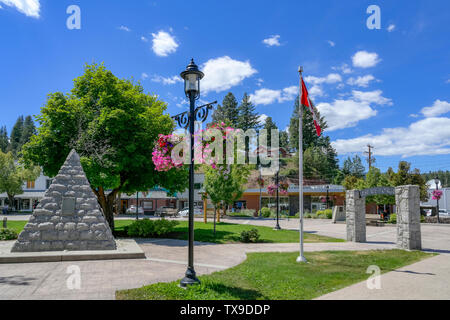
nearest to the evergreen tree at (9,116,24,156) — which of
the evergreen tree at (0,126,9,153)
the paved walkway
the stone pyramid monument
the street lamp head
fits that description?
the evergreen tree at (0,126,9,153)

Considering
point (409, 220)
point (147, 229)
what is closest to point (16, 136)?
point (147, 229)

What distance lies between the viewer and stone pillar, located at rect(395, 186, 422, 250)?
43.5 ft

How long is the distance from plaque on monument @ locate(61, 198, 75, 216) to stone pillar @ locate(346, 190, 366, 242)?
13.5m

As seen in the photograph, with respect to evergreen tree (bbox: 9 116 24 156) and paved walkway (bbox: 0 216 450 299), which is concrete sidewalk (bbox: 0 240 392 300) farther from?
evergreen tree (bbox: 9 116 24 156)

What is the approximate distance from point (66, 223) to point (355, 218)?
13.7 m

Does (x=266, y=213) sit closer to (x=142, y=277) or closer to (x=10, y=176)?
(x=142, y=277)

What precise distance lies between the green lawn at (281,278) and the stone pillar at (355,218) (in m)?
4.21

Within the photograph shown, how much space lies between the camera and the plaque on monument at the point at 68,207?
10.8m

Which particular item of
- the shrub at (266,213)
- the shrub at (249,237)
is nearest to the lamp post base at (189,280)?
the shrub at (249,237)

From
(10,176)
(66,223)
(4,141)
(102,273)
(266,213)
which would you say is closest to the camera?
(102,273)

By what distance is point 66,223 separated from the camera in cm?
1072

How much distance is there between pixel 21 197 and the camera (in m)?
52.2

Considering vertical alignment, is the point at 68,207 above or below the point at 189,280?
above
